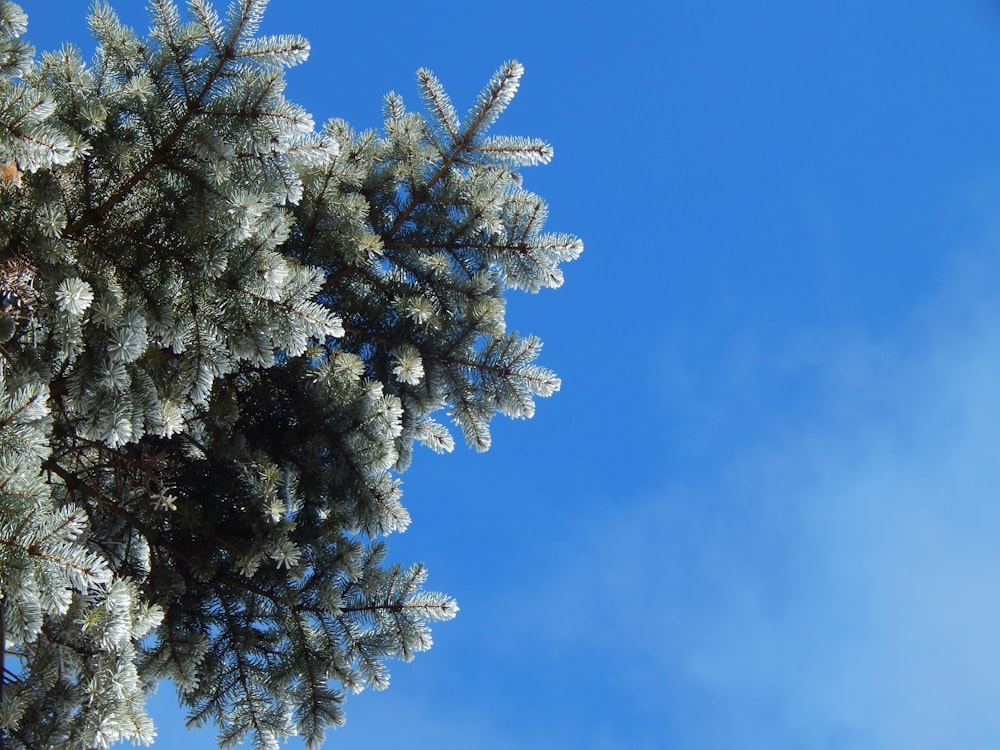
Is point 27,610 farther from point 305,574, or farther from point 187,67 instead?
point 187,67

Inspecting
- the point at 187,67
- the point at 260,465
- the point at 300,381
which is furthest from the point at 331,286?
the point at 187,67

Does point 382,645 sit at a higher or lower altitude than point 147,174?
lower

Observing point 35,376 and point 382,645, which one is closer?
point 35,376

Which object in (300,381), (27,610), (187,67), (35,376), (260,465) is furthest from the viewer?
(300,381)

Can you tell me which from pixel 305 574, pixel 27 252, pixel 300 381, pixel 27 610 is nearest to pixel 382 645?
pixel 305 574

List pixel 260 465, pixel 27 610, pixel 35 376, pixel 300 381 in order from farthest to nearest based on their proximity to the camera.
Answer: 1. pixel 300 381
2. pixel 260 465
3. pixel 35 376
4. pixel 27 610

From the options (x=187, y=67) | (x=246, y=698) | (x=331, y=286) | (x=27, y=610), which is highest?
(x=331, y=286)

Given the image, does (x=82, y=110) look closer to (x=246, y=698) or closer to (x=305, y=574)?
(x=305, y=574)
